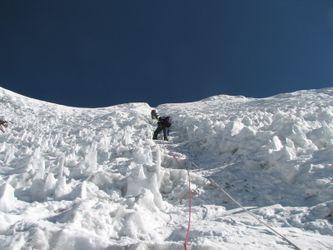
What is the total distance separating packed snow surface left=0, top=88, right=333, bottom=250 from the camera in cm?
682

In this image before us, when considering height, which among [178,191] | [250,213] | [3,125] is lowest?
[250,213]

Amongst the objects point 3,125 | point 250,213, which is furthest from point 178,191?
point 3,125

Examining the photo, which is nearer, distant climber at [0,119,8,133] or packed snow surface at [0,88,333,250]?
packed snow surface at [0,88,333,250]

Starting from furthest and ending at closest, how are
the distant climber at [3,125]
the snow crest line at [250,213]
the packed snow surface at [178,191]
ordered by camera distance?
the distant climber at [3,125], the packed snow surface at [178,191], the snow crest line at [250,213]

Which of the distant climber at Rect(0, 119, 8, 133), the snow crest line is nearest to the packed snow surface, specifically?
the snow crest line

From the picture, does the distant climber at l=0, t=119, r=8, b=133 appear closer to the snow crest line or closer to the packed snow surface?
the packed snow surface

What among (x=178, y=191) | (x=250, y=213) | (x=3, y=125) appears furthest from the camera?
(x=3, y=125)

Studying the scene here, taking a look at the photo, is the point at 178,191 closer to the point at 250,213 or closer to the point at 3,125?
the point at 250,213

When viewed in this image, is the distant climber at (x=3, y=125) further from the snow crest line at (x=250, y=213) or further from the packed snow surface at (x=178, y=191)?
the snow crest line at (x=250, y=213)

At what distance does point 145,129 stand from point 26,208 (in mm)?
10900

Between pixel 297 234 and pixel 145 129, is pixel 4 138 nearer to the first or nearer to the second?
pixel 145 129

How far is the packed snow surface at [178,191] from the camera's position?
6820 mm

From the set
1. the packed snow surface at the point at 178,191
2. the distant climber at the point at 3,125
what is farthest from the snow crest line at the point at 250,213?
the distant climber at the point at 3,125

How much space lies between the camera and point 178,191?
950 cm
